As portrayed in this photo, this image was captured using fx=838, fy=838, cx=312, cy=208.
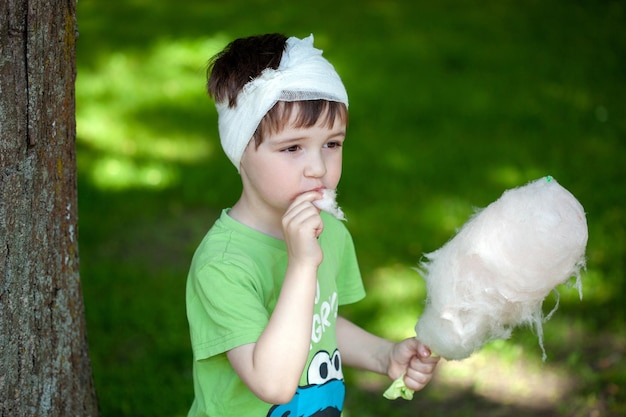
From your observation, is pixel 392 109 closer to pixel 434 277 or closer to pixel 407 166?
pixel 407 166

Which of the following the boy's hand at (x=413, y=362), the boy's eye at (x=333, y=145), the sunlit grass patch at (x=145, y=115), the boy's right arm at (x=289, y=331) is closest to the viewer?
the boy's right arm at (x=289, y=331)

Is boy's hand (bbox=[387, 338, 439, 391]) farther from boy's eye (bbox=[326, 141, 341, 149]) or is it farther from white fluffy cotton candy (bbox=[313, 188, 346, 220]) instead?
boy's eye (bbox=[326, 141, 341, 149])

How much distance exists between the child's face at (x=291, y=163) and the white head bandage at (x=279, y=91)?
0.05m

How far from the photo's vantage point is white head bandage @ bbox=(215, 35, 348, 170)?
7.26ft

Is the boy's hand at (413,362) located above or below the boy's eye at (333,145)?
below

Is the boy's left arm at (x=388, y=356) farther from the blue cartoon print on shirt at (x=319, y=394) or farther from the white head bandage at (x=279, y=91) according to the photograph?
the white head bandage at (x=279, y=91)

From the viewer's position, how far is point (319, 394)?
93.0 inches

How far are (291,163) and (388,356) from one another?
0.75 metres

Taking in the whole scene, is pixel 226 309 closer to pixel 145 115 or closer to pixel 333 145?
pixel 333 145

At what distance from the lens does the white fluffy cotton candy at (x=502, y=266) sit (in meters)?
2.18

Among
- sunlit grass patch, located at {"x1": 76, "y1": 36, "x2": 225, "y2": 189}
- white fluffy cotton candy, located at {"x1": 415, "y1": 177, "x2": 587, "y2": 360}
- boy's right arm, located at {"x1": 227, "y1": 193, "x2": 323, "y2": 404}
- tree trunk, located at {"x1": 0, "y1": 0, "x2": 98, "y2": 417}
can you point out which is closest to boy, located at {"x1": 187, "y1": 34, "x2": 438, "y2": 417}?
boy's right arm, located at {"x1": 227, "y1": 193, "x2": 323, "y2": 404}

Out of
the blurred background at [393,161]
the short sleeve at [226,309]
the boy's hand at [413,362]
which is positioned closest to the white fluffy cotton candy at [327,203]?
the short sleeve at [226,309]

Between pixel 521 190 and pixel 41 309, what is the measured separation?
1.41 meters

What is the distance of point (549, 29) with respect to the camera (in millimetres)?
8672
